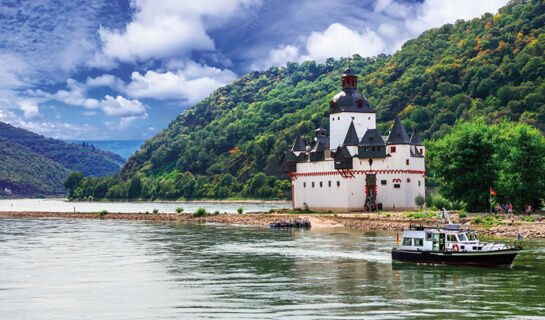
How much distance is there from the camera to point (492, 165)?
72.1 meters


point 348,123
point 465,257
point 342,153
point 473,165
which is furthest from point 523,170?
point 348,123

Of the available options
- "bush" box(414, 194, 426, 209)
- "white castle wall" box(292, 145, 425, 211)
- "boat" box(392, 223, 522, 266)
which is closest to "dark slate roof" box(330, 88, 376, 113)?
"white castle wall" box(292, 145, 425, 211)

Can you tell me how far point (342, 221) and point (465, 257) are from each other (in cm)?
3854

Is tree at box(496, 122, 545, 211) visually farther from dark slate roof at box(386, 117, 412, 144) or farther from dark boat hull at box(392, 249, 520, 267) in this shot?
dark boat hull at box(392, 249, 520, 267)

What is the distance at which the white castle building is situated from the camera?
88.7m

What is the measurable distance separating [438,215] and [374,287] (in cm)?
3841

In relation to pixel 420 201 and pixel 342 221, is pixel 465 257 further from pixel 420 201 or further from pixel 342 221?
pixel 420 201

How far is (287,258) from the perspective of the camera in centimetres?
4484

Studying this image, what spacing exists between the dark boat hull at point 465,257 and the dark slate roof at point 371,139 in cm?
4896

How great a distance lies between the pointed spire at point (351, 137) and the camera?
91.2 metres

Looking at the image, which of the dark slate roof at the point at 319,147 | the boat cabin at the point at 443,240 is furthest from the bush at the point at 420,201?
the boat cabin at the point at 443,240

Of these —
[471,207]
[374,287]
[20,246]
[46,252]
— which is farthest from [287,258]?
[471,207]

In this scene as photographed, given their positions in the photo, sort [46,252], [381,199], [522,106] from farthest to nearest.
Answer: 1. [522,106]
2. [381,199]
3. [46,252]

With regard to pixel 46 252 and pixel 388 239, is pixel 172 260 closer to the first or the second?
pixel 46 252
